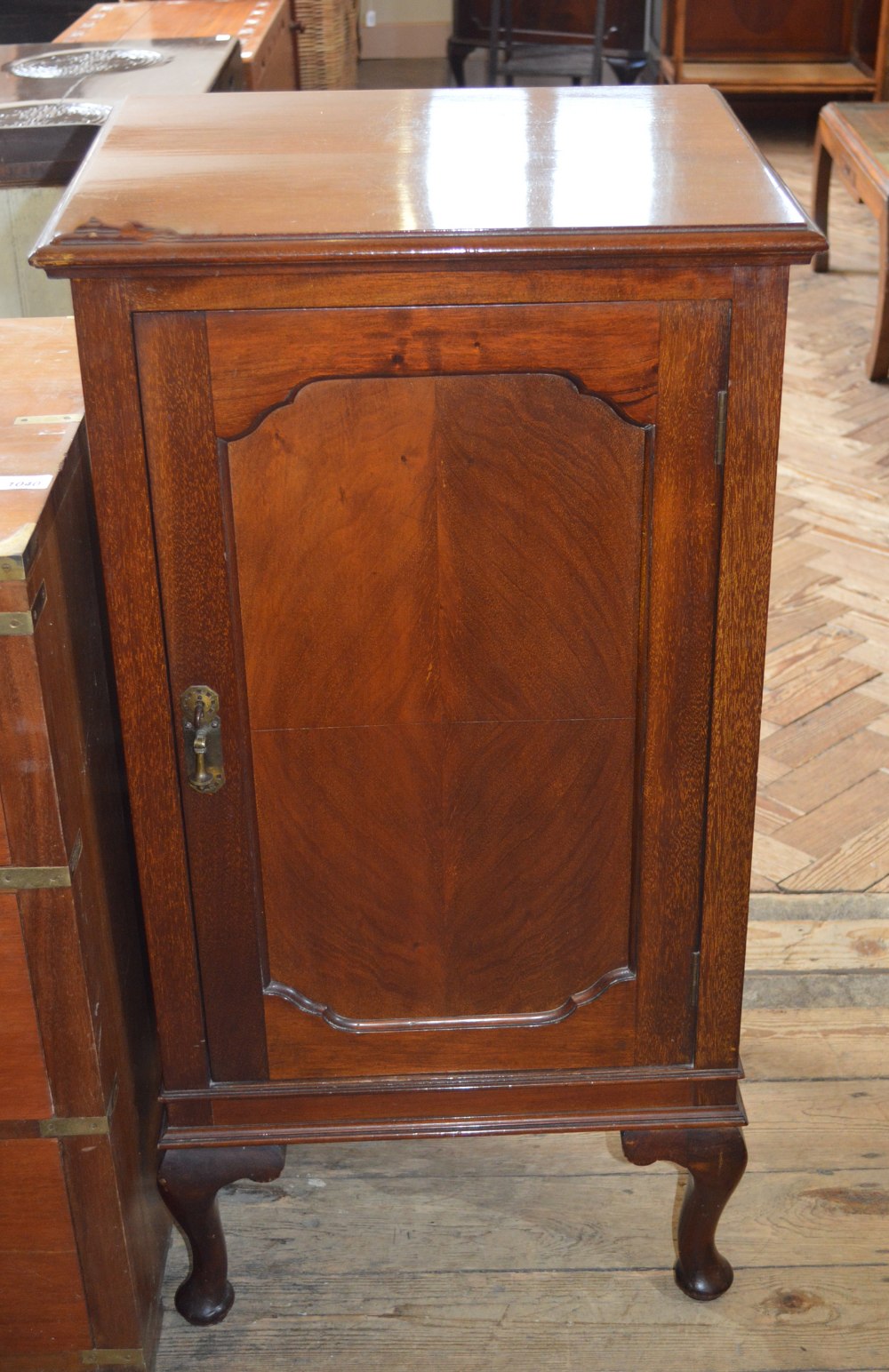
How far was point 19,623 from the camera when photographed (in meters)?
1.05

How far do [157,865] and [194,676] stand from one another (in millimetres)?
174

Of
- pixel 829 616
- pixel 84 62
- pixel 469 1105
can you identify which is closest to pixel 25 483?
pixel 469 1105

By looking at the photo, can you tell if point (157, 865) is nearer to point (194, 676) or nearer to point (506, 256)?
point (194, 676)

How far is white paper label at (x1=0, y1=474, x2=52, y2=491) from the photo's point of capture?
1.11 m

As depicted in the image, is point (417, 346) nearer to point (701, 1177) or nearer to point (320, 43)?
point (701, 1177)

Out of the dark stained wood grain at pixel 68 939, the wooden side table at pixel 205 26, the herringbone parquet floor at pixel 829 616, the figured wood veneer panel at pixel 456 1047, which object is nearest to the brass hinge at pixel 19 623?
the dark stained wood grain at pixel 68 939

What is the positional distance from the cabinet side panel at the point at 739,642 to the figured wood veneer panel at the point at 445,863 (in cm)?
7

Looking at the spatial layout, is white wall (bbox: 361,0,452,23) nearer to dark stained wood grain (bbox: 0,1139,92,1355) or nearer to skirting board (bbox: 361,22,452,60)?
skirting board (bbox: 361,22,452,60)

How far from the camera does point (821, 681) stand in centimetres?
246

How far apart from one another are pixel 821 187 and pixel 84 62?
2.36 meters

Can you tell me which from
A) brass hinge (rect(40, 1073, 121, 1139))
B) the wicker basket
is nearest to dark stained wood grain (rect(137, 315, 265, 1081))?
brass hinge (rect(40, 1073, 121, 1139))

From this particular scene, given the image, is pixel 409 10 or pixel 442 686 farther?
pixel 409 10

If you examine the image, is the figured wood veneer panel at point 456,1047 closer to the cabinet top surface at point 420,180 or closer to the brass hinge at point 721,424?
the brass hinge at point 721,424

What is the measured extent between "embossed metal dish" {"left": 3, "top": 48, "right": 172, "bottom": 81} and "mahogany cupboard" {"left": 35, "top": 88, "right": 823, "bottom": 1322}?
1.09 m
